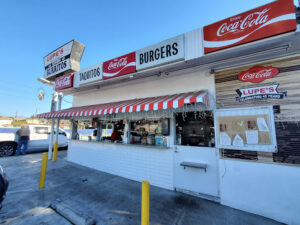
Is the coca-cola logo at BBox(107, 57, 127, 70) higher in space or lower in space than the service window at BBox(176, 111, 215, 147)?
higher

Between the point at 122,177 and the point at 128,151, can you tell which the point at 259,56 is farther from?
the point at 122,177

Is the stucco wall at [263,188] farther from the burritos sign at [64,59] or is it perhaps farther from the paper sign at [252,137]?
the burritos sign at [64,59]

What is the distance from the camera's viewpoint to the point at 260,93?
9.45 feet

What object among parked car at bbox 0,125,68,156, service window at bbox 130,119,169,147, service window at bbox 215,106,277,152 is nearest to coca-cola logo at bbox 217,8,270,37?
service window at bbox 215,106,277,152

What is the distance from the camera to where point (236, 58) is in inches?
119

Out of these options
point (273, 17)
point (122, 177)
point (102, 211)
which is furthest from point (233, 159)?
point (122, 177)

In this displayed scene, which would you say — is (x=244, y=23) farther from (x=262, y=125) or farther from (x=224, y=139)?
(x=224, y=139)

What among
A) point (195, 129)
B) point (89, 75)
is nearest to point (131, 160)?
point (195, 129)

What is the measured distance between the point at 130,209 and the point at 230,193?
243 cm

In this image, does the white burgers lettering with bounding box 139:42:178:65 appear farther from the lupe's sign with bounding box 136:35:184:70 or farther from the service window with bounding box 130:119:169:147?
the service window with bounding box 130:119:169:147

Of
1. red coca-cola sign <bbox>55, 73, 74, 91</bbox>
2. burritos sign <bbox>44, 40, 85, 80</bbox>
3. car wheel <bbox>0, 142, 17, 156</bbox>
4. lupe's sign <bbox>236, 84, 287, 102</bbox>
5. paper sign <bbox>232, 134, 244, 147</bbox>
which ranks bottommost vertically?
car wheel <bbox>0, 142, 17, 156</bbox>

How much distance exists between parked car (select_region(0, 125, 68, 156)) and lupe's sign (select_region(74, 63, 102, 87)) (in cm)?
567

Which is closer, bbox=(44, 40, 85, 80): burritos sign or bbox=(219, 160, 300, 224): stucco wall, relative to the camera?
bbox=(219, 160, 300, 224): stucco wall

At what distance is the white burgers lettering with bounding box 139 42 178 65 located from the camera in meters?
3.39
